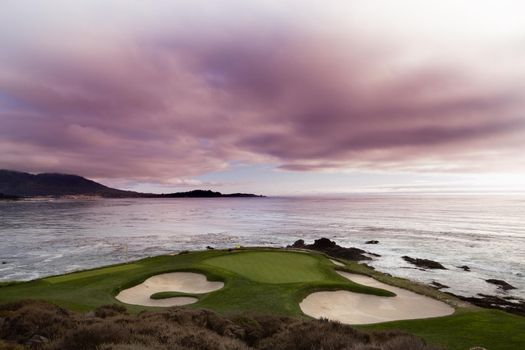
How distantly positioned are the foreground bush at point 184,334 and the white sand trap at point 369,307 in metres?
6.53

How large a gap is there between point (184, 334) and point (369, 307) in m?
12.7

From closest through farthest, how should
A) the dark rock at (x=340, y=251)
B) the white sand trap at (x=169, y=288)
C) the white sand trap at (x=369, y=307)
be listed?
the white sand trap at (x=369, y=307) < the white sand trap at (x=169, y=288) < the dark rock at (x=340, y=251)

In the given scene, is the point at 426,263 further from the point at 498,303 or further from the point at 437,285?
the point at 498,303

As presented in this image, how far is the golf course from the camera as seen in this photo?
46.1 ft

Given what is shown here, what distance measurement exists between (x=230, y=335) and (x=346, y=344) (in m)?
3.23

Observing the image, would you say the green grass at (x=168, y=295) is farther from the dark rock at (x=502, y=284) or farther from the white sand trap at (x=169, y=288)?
the dark rock at (x=502, y=284)

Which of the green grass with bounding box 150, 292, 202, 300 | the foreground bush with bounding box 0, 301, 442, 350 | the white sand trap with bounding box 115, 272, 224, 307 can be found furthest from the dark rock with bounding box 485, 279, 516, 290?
the foreground bush with bounding box 0, 301, 442, 350

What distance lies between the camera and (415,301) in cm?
1998

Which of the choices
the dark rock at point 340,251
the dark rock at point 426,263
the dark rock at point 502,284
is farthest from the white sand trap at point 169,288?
the dark rock at point 426,263

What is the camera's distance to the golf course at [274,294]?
14.1m

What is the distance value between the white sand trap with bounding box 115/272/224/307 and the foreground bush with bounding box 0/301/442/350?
6.81 m

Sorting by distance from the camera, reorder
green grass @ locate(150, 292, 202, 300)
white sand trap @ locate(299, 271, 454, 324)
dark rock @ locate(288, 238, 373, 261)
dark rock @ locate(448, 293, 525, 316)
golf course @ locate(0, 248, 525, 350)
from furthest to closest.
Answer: dark rock @ locate(288, 238, 373, 261) < dark rock @ locate(448, 293, 525, 316) < green grass @ locate(150, 292, 202, 300) < white sand trap @ locate(299, 271, 454, 324) < golf course @ locate(0, 248, 525, 350)

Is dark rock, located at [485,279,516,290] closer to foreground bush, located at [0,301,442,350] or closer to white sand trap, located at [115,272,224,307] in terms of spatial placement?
white sand trap, located at [115,272,224,307]

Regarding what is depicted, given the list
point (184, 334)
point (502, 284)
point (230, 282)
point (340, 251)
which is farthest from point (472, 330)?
point (340, 251)
